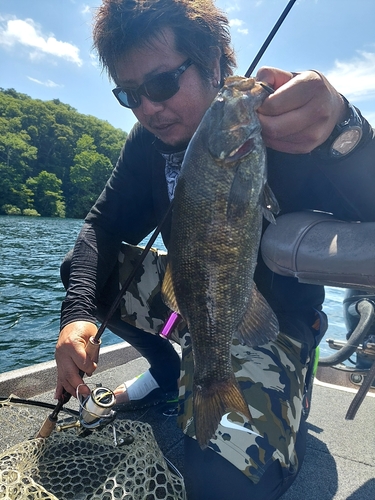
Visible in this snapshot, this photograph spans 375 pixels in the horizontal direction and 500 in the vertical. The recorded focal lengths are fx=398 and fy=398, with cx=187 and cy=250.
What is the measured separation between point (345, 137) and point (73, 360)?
1.89 meters

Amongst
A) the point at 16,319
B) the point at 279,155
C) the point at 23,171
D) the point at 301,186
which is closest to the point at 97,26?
the point at 279,155

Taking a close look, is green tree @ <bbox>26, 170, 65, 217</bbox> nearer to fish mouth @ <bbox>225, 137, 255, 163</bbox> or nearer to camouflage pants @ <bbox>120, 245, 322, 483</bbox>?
camouflage pants @ <bbox>120, 245, 322, 483</bbox>

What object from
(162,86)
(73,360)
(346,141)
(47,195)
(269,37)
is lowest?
(47,195)

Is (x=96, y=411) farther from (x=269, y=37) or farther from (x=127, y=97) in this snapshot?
(x=269, y=37)

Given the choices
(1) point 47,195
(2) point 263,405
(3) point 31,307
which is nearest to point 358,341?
(2) point 263,405

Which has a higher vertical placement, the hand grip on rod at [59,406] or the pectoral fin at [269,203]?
the pectoral fin at [269,203]

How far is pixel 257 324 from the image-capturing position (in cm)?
199

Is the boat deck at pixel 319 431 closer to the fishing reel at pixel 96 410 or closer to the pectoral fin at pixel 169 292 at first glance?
the fishing reel at pixel 96 410

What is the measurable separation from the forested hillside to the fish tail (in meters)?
50.3

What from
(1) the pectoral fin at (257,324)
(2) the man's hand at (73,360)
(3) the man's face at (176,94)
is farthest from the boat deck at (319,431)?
(3) the man's face at (176,94)

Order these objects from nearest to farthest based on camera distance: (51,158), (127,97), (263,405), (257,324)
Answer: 1. (257,324)
2. (263,405)
3. (127,97)
4. (51,158)

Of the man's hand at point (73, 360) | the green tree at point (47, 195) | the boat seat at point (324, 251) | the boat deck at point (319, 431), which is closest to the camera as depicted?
the boat seat at point (324, 251)

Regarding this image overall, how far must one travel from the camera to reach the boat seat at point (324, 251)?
1607mm

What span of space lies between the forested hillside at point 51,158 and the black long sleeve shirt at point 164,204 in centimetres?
4867
